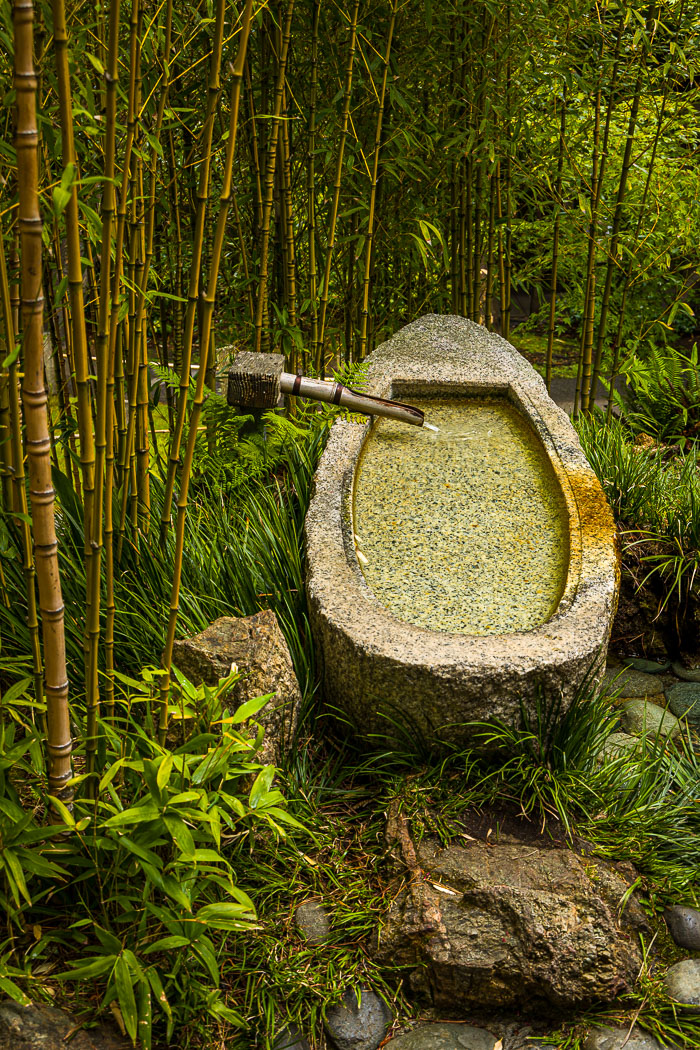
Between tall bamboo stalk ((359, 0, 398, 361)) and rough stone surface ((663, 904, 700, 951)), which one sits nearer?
rough stone surface ((663, 904, 700, 951))

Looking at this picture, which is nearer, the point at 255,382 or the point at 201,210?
the point at 201,210

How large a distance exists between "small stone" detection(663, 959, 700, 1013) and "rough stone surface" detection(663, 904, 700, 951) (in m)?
0.03

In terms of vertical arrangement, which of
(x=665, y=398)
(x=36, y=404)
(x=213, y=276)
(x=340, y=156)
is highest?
(x=340, y=156)

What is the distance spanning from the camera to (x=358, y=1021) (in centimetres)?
149

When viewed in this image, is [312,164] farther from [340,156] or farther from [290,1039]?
[290,1039]

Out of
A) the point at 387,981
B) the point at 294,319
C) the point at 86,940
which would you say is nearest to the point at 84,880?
the point at 86,940

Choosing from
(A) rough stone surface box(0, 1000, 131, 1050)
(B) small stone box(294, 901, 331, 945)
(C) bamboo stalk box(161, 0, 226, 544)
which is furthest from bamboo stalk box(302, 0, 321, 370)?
(A) rough stone surface box(0, 1000, 131, 1050)

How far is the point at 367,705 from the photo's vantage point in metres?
1.78

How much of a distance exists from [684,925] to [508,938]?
14.7 inches

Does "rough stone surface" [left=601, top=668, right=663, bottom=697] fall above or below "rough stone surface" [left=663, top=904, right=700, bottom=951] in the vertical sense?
above

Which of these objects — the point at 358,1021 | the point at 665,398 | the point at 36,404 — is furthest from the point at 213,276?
the point at 665,398

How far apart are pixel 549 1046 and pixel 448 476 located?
53.0 inches

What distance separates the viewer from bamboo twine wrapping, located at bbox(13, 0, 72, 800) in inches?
40.0

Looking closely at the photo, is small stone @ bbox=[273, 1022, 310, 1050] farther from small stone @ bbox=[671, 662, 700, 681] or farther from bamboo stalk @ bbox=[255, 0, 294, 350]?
bamboo stalk @ bbox=[255, 0, 294, 350]
